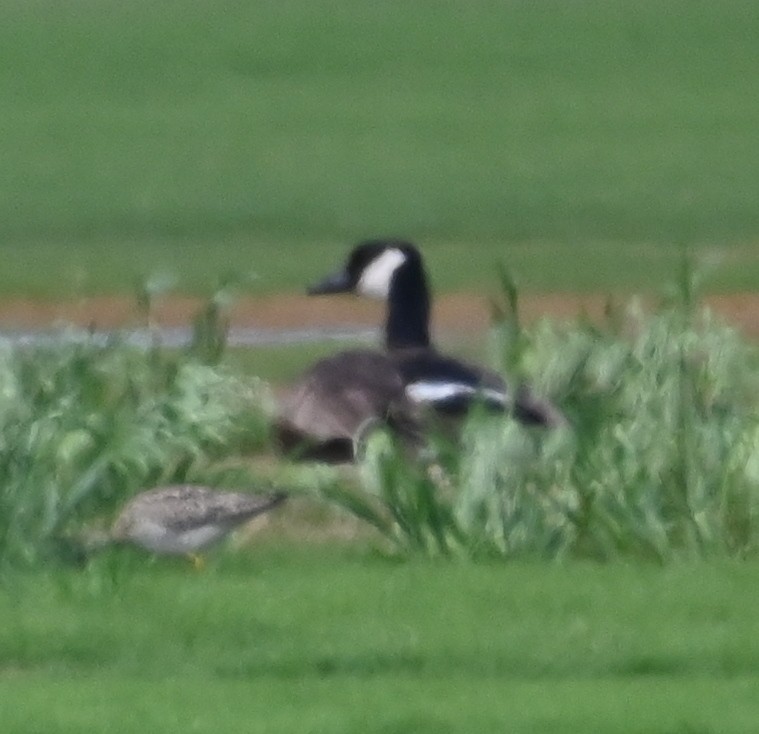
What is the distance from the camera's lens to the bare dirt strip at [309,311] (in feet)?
50.4

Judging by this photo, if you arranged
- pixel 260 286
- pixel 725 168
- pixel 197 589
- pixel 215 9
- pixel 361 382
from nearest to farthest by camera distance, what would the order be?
pixel 197 589
pixel 361 382
pixel 260 286
pixel 725 168
pixel 215 9

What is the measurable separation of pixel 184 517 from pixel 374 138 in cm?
1915

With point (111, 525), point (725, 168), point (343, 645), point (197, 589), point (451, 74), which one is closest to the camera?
point (343, 645)

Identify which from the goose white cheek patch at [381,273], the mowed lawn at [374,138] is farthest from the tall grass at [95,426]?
the mowed lawn at [374,138]

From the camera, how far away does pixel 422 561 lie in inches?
312

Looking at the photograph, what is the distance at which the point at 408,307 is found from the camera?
11.1 meters

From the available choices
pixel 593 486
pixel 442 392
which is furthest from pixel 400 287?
pixel 593 486

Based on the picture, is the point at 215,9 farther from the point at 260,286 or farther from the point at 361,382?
the point at 361,382

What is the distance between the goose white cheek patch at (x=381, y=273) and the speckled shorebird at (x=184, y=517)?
3117 millimetres

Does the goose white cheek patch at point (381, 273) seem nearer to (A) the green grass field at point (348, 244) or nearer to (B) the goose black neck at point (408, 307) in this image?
(B) the goose black neck at point (408, 307)

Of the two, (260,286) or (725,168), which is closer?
(260,286)

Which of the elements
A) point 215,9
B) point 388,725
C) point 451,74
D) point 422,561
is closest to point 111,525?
point 422,561

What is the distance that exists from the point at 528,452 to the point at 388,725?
1.88m

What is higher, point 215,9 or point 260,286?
point 215,9
